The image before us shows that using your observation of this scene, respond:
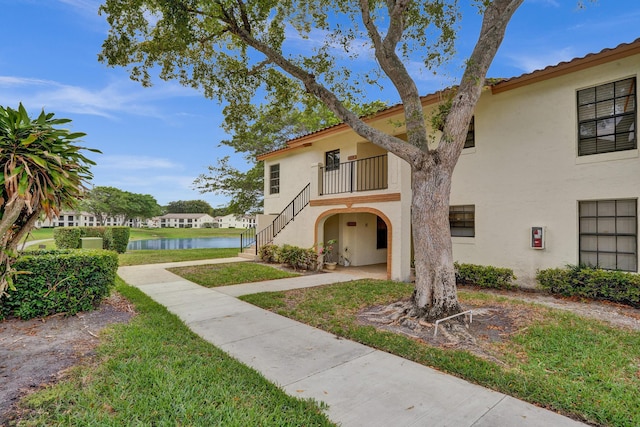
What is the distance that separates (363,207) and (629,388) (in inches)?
302

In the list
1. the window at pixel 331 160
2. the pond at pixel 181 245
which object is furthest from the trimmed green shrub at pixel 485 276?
the pond at pixel 181 245

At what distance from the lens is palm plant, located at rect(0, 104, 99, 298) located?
13.6ft

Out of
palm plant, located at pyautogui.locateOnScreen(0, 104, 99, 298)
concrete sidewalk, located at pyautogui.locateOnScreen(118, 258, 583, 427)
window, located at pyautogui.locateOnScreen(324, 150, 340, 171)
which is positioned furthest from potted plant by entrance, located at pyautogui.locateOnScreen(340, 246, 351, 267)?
palm plant, located at pyautogui.locateOnScreen(0, 104, 99, 298)

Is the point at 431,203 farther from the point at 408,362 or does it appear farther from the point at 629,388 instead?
the point at 629,388

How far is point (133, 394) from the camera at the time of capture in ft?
10.0

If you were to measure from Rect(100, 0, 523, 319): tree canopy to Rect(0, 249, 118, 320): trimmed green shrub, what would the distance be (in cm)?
508

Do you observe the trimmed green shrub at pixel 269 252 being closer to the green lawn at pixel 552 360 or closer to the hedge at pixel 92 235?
the green lawn at pixel 552 360

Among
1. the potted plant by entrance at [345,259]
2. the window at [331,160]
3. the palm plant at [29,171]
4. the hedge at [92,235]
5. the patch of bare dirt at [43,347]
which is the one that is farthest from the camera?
the hedge at [92,235]

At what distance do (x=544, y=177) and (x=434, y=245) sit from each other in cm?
481

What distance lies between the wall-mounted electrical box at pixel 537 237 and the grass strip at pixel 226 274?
6.83 meters

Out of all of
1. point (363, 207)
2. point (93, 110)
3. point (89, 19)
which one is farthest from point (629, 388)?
point (93, 110)

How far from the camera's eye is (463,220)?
9867 mm

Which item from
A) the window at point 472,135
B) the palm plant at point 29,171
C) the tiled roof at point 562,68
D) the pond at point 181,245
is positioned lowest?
the pond at point 181,245

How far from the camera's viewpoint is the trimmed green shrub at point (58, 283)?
202 inches
